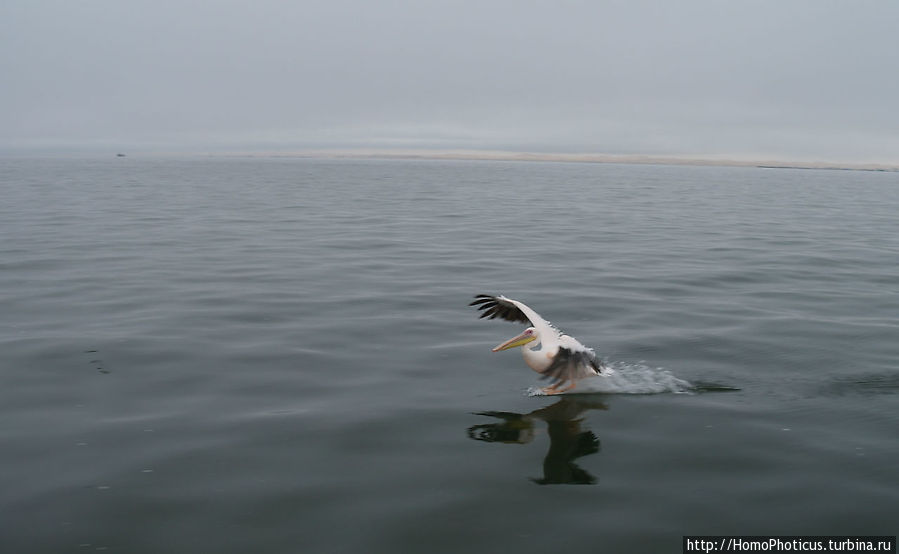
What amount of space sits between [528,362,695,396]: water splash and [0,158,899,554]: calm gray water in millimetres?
45

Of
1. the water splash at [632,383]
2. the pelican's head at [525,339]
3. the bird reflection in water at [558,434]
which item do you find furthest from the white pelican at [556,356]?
the bird reflection in water at [558,434]

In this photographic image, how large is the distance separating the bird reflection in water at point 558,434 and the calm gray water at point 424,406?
0.04m

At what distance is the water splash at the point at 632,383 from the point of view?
1090 centimetres

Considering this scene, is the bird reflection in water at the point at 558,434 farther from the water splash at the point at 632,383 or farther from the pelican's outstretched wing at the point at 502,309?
the pelican's outstretched wing at the point at 502,309

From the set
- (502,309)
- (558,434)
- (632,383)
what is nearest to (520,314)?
(502,309)

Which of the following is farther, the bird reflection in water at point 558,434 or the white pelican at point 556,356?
the white pelican at point 556,356

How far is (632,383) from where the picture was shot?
1113 centimetres

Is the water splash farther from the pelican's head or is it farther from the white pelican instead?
the pelican's head

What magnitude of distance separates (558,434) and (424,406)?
1.82 metres

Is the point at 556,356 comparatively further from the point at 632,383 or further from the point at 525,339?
the point at 632,383

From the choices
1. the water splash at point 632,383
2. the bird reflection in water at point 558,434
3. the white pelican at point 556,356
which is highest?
the white pelican at point 556,356

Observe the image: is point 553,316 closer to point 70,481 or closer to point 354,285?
point 354,285

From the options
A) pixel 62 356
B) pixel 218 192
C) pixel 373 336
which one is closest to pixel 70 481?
pixel 62 356

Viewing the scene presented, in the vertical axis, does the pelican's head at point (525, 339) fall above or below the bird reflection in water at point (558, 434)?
above
